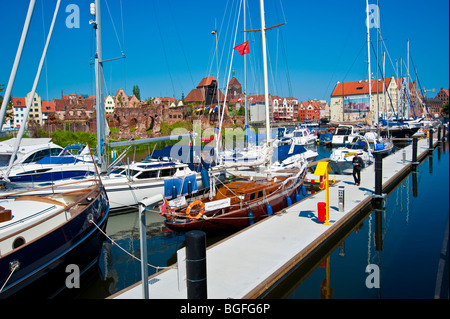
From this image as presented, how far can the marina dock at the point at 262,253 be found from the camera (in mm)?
8219

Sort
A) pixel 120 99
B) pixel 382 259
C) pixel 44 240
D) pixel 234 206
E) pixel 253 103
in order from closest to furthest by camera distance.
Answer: pixel 44 240
pixel 382 259
pixel 234 206
pixel 253 103
pixel 120 99

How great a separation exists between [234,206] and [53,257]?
254 inches

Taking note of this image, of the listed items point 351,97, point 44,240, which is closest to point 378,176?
point 44,240

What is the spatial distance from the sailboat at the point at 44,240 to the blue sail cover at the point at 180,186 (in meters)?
5.06

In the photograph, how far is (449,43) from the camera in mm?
3326

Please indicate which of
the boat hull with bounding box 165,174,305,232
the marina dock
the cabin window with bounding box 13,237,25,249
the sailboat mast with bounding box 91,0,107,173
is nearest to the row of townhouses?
the sailboat mast with bounding box 91,0,107,173

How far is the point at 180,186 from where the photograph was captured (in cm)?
1778

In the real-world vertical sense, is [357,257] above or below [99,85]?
below

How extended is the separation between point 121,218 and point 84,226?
6944mm

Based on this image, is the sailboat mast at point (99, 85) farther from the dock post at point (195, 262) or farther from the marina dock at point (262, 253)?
the dock post at point (195, 262)

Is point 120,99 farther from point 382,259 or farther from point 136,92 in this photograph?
point 382,259

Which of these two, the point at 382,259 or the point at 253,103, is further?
the point at 253,103

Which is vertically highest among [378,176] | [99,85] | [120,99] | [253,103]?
[120,99]
